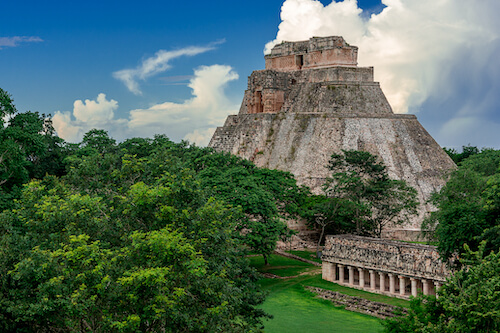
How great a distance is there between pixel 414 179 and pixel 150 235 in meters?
34.4

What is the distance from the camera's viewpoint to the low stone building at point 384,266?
2514 cm

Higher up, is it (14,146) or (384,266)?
Answer: (14,146)

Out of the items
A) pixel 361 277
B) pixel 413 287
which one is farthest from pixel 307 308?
pixel 413 287

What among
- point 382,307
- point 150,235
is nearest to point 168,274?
point 150,235

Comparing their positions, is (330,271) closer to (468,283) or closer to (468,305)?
(468,283)

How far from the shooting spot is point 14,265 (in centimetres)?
1481

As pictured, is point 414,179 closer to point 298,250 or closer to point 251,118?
point 298,250

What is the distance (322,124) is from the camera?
4912 centimetres

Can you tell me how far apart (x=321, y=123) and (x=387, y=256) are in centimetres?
2361

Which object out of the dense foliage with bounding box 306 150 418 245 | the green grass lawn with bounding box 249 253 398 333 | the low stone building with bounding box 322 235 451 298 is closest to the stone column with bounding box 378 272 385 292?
the low stone building with bounding box 322 235 451 298

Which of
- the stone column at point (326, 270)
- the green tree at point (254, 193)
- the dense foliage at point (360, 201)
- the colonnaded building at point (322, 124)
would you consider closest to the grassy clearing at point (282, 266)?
the green tree at point (254, 193)

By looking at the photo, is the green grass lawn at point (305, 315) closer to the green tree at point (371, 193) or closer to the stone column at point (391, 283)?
the stone column at point (391, 283)

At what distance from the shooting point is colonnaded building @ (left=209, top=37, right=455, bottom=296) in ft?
150

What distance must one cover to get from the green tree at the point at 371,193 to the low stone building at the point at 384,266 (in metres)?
7.68
